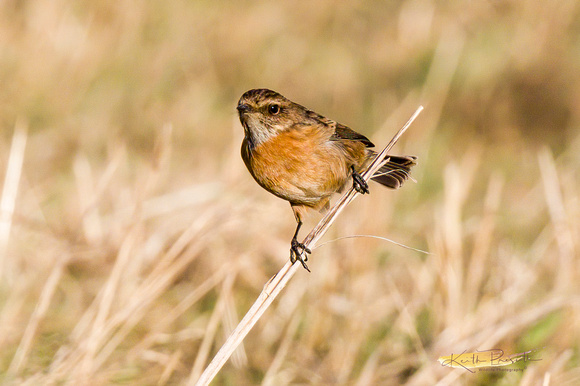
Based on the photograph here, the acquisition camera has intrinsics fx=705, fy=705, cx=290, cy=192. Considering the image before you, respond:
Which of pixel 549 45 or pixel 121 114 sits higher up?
pixel 549 45

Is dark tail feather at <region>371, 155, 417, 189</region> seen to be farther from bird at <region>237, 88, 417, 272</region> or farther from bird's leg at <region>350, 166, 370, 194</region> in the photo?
bird's leg at <region>350, 166, 370, 194</region>

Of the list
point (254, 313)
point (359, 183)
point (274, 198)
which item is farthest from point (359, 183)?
point (274, 198)

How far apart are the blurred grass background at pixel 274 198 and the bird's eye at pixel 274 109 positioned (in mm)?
655

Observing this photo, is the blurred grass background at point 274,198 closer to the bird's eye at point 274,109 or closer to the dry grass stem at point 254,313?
the bird's eye at point 274,109

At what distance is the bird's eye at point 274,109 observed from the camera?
3.72 m

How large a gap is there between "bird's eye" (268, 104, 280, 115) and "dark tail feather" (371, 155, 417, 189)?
2.11ft

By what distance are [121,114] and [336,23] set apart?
3.70 m

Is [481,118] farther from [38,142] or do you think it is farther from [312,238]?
[312,238]

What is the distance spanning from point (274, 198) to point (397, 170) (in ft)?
6.16

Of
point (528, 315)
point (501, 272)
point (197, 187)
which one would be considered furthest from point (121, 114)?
point (528, 315)

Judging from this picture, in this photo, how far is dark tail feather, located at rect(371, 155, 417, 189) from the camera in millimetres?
3795

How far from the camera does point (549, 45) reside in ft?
28.0

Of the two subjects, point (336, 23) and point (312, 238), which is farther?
point (336, 23)

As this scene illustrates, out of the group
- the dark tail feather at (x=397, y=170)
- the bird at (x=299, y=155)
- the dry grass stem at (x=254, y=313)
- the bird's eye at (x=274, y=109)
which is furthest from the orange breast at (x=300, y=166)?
the dry grass stem at (x=254, y=313)
